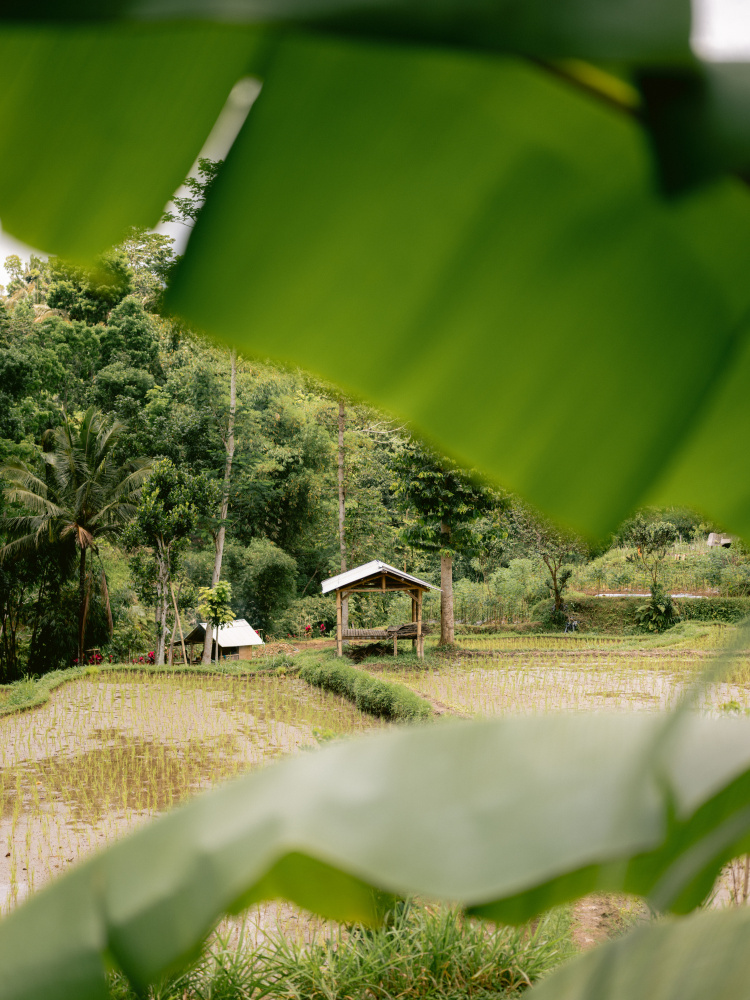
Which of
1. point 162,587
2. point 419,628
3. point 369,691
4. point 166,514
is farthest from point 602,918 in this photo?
point 162,587

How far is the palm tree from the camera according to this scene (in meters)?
9.45

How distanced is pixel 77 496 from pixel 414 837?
407 inches

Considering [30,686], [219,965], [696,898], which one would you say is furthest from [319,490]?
[696,898]

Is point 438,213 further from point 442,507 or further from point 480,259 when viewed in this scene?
point 442,507

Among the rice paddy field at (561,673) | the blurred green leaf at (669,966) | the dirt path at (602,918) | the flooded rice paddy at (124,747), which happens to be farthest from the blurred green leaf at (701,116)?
the rice paddy field at (561,673)

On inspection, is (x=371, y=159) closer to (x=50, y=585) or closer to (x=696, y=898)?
(x=696, y=898)

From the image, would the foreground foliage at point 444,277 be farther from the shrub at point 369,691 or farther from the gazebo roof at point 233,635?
the gazebo roof at point 233,635

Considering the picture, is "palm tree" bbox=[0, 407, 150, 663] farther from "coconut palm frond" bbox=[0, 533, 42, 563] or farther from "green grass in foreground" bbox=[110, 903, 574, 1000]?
"green grass in foreground" bbox=[110, 903, 574, 1000]

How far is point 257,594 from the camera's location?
512 inches

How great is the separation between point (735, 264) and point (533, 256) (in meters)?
0.04

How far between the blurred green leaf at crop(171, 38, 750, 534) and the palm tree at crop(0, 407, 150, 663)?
1011 cm

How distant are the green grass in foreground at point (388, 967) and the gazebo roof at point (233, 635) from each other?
8.06m

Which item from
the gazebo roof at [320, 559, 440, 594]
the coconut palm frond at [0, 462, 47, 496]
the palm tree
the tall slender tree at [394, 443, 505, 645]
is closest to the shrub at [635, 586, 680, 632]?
the tall slender tree at [394, 443, 505, 645]

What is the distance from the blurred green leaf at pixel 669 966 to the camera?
0.46ft
